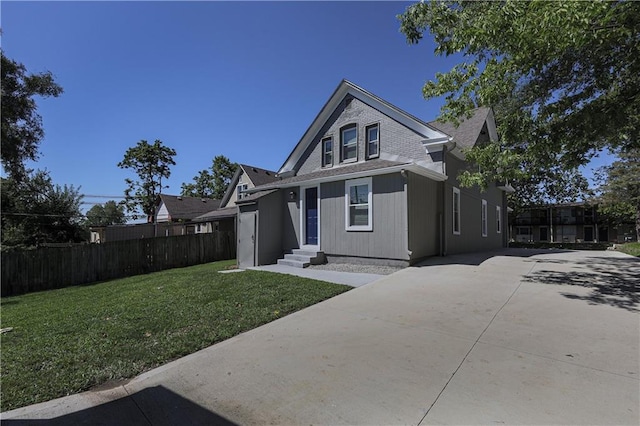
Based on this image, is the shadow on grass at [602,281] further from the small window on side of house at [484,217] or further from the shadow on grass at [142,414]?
the shadow on grass at [142,414]

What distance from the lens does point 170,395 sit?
113 inches

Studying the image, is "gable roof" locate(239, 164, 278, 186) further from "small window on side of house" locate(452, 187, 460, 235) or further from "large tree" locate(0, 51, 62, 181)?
"small window on side of house" locate(452, 187, 460, 235)

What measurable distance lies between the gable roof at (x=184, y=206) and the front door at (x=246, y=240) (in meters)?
20.7

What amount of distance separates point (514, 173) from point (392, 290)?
4.24m

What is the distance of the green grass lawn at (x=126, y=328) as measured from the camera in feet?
10.9

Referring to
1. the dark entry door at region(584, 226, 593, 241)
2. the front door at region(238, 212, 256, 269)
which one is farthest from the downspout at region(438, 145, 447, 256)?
the dark entry door at region(584, 226, 593, 241)

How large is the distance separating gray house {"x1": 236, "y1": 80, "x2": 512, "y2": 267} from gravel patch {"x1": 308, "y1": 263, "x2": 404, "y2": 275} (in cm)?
29

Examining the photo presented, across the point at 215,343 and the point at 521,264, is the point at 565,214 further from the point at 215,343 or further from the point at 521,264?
the point at 215,343

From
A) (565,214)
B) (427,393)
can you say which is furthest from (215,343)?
(565,214)

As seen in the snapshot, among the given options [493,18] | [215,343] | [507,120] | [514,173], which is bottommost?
[215,343]

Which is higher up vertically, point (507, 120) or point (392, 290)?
point (507, 120)

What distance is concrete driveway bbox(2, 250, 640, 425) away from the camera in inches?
98.0

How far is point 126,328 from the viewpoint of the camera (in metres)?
4.85

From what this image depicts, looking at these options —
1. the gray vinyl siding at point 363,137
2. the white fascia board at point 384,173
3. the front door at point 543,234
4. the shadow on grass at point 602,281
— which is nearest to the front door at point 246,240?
the white fascia board at point 384,173
